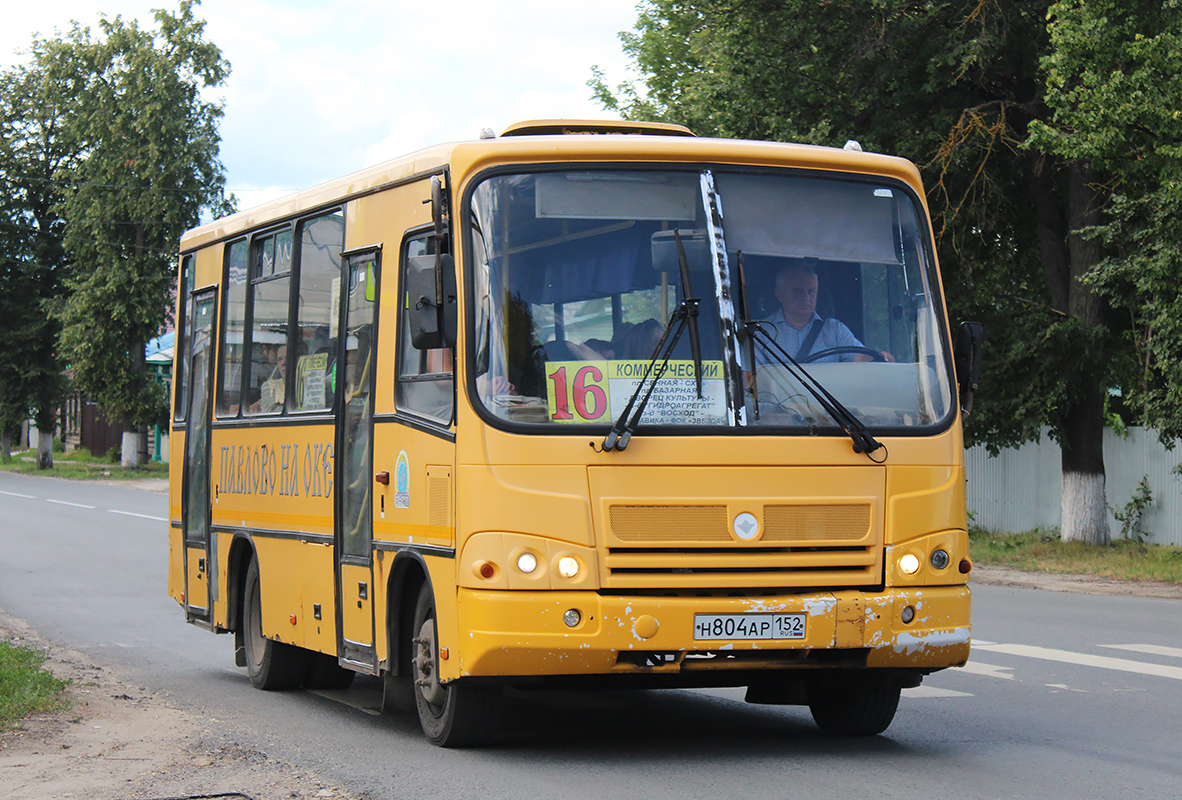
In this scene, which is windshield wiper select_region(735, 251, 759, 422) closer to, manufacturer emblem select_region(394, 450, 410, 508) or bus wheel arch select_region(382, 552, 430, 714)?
manufacturer emblem select_region(394, 450, 410, 508)

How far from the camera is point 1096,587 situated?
19.3 m

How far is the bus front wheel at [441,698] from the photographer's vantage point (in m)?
8.00

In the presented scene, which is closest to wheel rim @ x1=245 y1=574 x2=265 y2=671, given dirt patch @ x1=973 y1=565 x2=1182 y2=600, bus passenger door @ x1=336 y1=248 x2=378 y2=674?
bus passenger door @ x1=336 y1=248 x2=378 y2=674

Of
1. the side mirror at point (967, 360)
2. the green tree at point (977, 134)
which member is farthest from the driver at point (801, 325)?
the green tree at point (977, 134)

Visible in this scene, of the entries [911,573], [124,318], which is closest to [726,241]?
[911,573]

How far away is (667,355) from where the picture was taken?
25.3 ft

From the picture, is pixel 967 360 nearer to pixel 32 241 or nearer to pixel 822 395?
pixel 822 395

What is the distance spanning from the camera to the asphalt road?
23.9ft

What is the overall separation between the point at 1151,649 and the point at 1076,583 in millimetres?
7276

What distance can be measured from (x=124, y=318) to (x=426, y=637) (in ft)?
164

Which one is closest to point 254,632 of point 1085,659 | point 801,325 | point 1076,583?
point 801,325

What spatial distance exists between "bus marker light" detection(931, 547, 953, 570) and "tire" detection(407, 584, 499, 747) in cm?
222

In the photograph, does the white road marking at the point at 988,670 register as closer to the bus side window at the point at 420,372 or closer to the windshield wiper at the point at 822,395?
the windshield wiper at the point at 822,395

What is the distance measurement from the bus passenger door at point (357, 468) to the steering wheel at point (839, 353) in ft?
8.18
